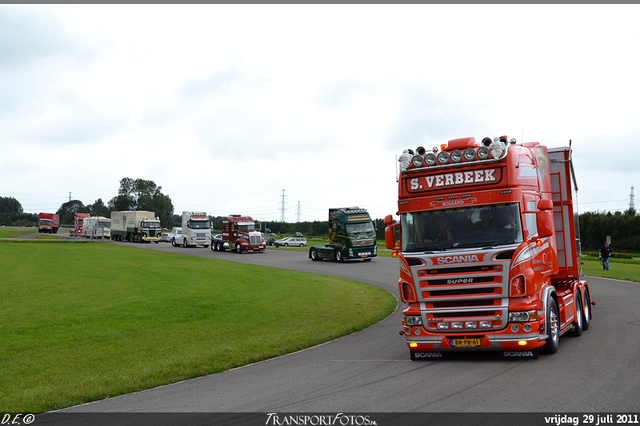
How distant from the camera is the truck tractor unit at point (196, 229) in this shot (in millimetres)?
58153

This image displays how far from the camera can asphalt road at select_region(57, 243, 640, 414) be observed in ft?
22.3

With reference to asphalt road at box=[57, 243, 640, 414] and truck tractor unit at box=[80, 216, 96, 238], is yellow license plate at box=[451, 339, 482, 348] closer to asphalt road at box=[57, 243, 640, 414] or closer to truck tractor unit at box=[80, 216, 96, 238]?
asphalt road at box=[57, 243, 640, 414]

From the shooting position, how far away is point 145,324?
14.9m

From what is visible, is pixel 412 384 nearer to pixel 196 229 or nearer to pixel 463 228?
pixel 463 228

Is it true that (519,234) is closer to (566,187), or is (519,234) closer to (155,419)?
(566,187)

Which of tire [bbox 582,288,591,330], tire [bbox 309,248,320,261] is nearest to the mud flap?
tire [bbox 582,288,591,330]

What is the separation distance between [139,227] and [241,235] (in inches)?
991

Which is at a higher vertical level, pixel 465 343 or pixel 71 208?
pixel 71 208

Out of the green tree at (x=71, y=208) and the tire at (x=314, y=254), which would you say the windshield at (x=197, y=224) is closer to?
the tire at (x=314, y=254)

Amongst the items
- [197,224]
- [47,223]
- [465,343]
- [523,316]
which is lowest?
[465,343]

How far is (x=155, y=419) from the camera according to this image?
6.77 meters

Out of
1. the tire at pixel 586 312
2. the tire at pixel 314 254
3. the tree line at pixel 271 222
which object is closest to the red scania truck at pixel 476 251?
the tire at pixel 586 312

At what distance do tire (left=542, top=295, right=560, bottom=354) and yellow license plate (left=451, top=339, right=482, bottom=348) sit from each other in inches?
54.0

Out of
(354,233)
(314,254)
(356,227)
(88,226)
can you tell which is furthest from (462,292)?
(88,226)
